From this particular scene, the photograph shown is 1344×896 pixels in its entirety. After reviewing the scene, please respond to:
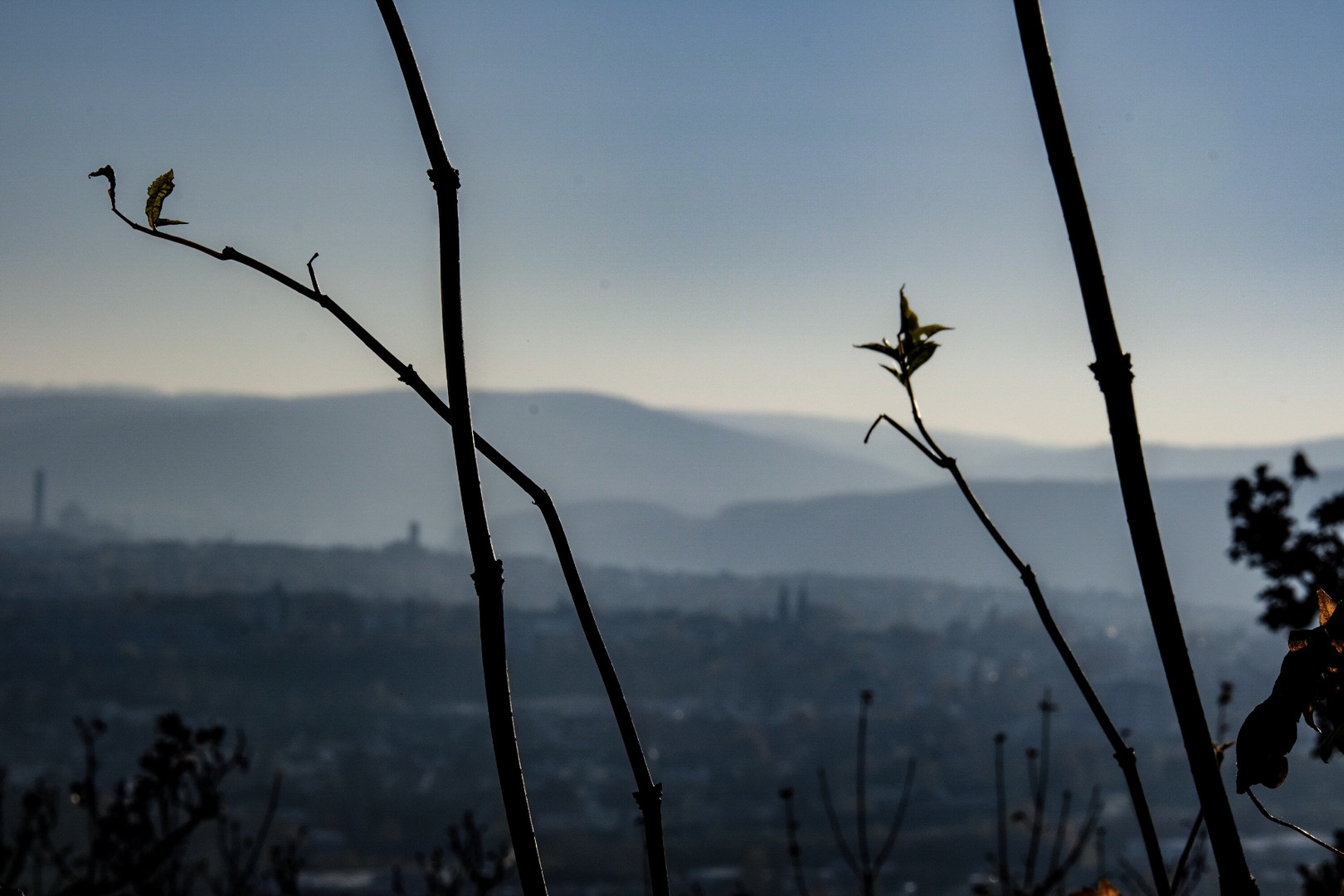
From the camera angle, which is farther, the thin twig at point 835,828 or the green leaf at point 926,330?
the thin twig at point 835,828

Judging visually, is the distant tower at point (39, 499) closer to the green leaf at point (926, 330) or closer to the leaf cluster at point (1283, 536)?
the leaf cluster at point (1283, 536)

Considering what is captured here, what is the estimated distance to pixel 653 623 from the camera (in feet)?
149

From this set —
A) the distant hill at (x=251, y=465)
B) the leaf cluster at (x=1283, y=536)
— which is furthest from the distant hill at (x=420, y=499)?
the leaf cluster at (x=1283, y=536)

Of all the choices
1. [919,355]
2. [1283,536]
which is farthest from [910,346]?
[1283,536]

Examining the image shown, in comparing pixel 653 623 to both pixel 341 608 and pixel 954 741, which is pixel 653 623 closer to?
pixel 341 608

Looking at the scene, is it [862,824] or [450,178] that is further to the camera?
[862,824]

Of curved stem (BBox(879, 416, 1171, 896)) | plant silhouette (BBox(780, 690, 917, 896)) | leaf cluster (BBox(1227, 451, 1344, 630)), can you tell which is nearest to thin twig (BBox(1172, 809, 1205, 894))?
curved stem (BBox(879, 416, 1171, 896))

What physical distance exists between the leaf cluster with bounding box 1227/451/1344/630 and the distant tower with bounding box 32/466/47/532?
77.8 metres

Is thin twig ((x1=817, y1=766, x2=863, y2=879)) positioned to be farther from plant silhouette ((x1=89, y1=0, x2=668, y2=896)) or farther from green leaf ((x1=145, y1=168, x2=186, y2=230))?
green leaf ((x1=145, y1=168, x2=186, y2=230))

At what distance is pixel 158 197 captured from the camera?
698 millimetres

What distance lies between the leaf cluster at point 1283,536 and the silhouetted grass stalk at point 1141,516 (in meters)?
4.98

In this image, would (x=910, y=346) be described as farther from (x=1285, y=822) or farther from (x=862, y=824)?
(x=862, y=824)

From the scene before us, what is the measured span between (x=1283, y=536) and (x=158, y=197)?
5373mm

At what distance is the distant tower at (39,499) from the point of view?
72438 millimetres
